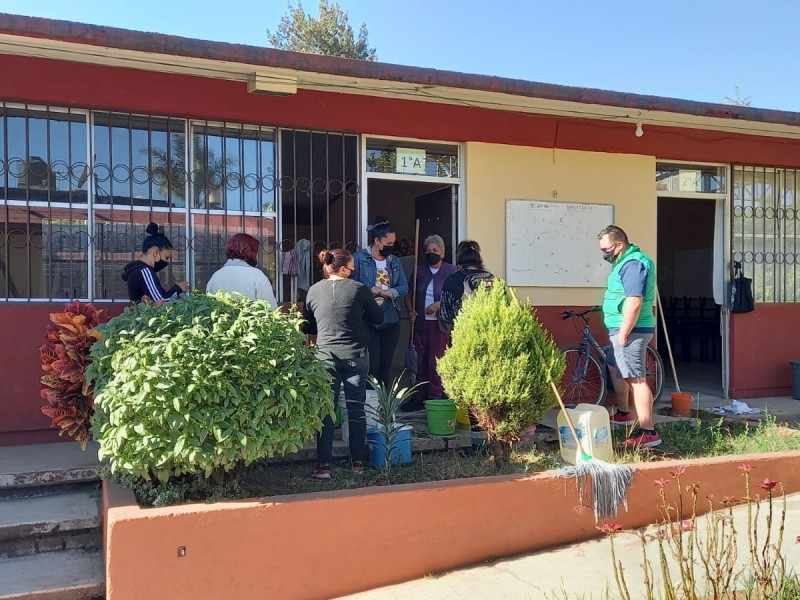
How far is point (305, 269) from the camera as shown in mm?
5816

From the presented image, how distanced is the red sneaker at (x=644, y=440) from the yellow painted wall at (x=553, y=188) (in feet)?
6.09

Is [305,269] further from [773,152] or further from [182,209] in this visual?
[773,152]

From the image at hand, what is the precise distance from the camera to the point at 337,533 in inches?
144

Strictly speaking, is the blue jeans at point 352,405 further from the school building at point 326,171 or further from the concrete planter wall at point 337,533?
the school building at point 326,171

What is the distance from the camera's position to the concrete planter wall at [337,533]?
3281 mm

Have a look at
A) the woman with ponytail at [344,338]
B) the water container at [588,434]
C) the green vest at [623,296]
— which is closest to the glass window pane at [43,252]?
the woman with ponytail at [344,338]

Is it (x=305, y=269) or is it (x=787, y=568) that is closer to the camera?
(x=787, y=568)

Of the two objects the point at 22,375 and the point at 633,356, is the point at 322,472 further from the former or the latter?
the point at 633,356

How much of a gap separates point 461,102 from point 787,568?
4347 millimetres

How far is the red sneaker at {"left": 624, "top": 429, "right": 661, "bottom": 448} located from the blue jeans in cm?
196

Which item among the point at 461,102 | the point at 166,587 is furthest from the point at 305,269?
the point at 166,587

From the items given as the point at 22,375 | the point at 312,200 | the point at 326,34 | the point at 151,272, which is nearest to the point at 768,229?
the point at 312,200

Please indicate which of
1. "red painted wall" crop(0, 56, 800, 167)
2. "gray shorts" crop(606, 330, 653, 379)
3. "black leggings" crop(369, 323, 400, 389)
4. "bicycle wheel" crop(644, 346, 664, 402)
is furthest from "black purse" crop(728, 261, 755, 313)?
"black leggings" crop(369, 323, 400, 389)

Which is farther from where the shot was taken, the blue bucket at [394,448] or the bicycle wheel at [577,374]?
the bicycle wheel at [577,374]
